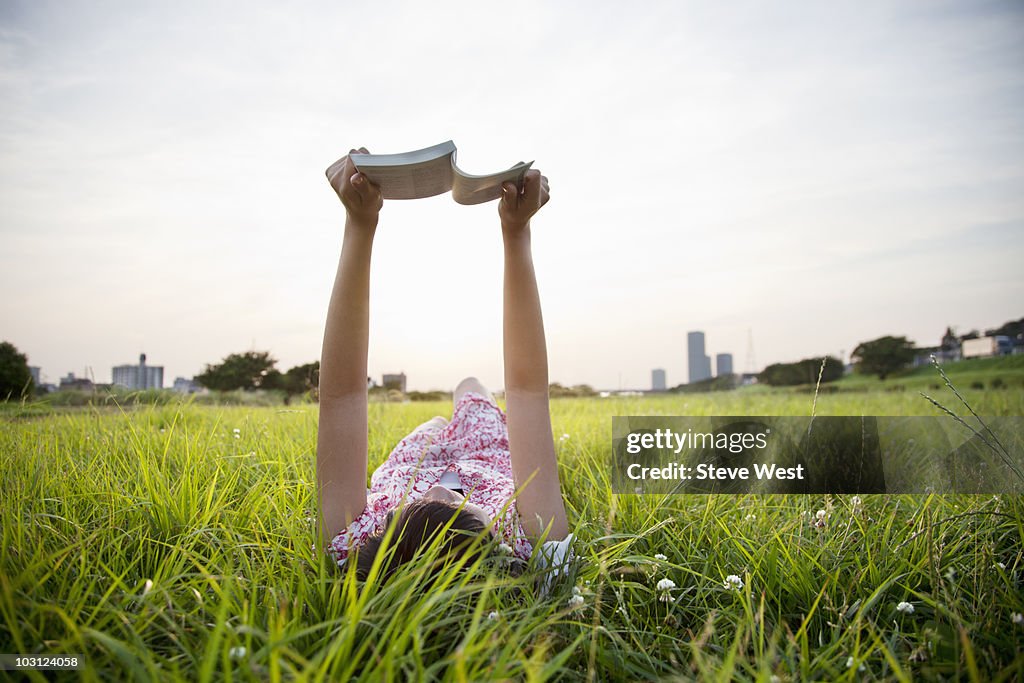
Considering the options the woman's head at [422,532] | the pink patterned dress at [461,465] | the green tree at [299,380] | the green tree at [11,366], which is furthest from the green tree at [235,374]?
the woman's head at [422,532]

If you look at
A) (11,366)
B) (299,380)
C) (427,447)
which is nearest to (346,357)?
(427,447)

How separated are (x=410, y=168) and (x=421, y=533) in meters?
1.21

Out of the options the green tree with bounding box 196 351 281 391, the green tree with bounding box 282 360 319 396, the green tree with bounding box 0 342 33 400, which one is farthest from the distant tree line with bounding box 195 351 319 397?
the green tree with bounding box 0 342 33 400

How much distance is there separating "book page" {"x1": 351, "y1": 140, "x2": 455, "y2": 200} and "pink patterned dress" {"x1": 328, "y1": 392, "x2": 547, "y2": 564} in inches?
41.8

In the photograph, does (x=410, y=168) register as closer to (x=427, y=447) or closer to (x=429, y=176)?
(x=429, y=176)

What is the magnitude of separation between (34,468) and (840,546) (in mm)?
3343

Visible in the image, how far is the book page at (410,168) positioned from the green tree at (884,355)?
A: 34.2 m

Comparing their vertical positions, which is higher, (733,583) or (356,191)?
(356,191)

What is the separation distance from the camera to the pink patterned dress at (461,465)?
2506mm

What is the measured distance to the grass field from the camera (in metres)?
1.35

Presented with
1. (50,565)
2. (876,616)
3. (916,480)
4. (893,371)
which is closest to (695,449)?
(916,480)

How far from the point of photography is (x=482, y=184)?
212cm

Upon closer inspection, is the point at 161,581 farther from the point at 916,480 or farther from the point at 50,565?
the point at 916,480

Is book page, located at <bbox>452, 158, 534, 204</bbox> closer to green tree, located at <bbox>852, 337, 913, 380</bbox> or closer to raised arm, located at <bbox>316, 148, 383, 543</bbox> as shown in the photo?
raised arm, located at <bbox>316, 148, 383, 543</bbox>
